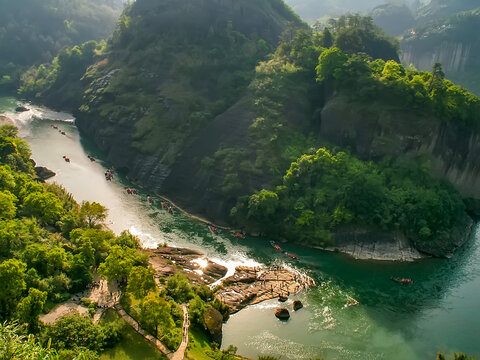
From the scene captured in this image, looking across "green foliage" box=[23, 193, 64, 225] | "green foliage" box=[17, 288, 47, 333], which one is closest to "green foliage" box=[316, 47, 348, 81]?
"green foliage" box=[23, 193, 64, 225]

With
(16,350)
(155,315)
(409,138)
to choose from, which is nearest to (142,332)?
(155,315)

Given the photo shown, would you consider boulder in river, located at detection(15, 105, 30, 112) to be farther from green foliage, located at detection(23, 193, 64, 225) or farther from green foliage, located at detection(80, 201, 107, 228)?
green foliage, located at detection(23, 193, 64, 225)

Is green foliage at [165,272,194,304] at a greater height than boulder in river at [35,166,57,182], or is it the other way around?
boulder in river at [35,166,57,182]

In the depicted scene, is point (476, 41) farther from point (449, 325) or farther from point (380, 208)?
point (449, 325)

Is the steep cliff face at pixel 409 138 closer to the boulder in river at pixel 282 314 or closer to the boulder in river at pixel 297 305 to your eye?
the boulder in river at pixel 297 305

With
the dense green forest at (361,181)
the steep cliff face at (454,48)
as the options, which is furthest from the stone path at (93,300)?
the steep cliff face at (454,48)

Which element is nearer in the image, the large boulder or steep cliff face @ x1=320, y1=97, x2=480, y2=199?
the large boulder

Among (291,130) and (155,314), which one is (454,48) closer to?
(291,130)

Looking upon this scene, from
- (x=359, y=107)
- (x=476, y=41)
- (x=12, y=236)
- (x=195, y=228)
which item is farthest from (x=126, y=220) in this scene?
(x=476, y=41)
